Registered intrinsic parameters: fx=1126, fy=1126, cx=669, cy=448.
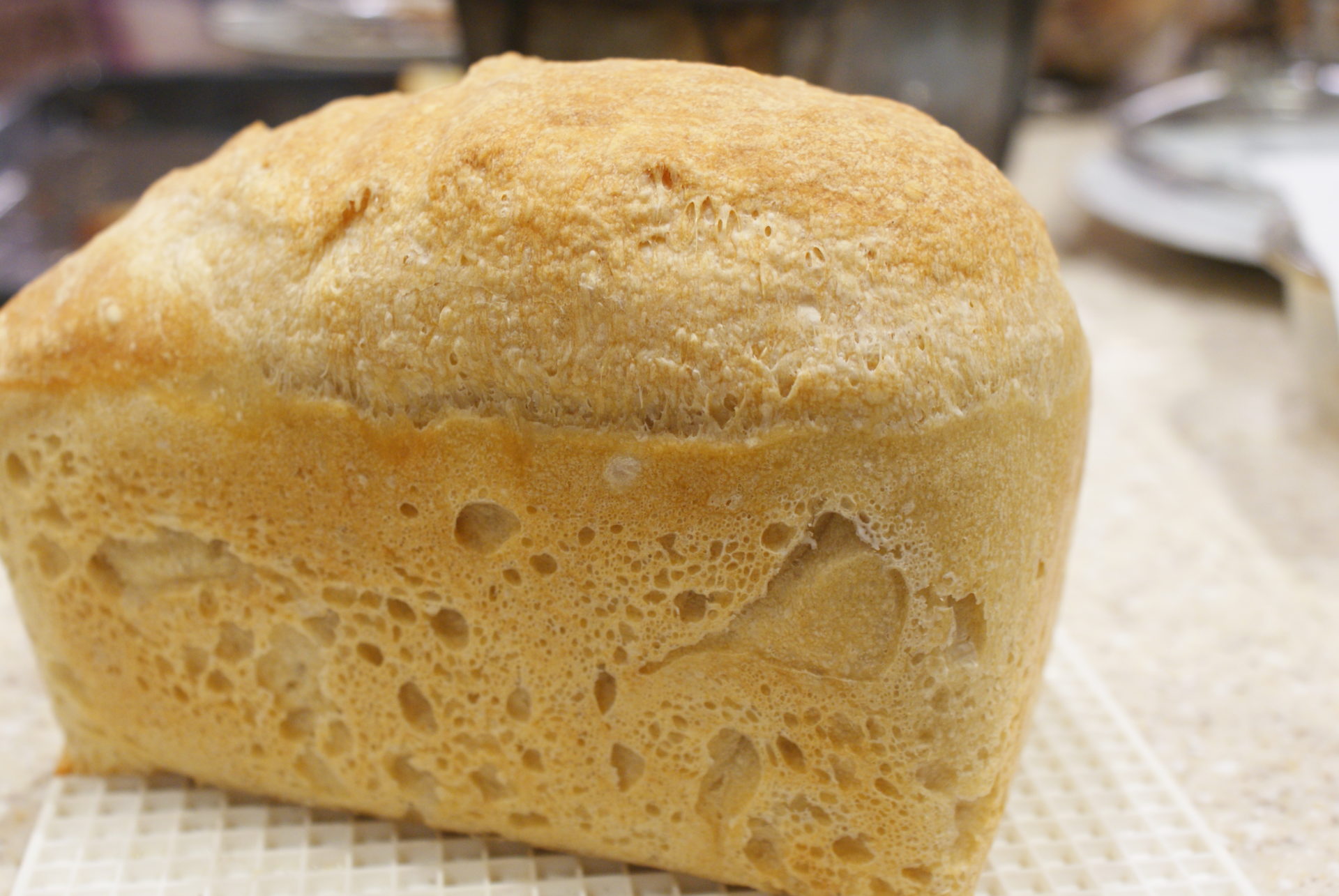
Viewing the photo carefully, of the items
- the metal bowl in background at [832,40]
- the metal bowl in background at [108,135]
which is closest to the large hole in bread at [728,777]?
the metal bowl in background at [832,40]

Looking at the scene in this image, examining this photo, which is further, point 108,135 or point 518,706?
point 108,135

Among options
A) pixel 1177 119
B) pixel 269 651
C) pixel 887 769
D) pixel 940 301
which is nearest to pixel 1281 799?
pixel 887 769

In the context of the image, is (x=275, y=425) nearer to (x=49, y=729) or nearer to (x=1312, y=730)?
(x=49, y=729)

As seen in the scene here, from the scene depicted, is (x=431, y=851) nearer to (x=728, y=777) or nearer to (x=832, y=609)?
(x=728, y=777)

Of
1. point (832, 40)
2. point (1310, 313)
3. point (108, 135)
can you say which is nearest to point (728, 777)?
point (1310, 313)

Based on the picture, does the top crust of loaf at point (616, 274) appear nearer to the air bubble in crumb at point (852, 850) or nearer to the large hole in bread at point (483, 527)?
the large hole in bread at point (483, 527)

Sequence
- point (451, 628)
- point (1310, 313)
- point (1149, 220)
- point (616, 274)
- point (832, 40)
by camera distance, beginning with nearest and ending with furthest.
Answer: point (616, 274)
point (451, 628)
point (1310, 313)
point (832, 40)
point (1149, 220)

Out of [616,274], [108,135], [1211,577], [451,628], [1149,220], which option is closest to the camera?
[616,274]

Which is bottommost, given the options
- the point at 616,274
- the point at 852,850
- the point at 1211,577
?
the point at 1211,577
